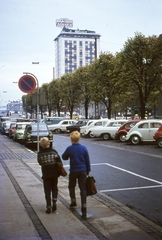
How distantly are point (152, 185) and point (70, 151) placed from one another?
14.6 feet

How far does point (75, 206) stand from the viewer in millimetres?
8250

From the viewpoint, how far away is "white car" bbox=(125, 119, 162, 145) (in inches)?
1036

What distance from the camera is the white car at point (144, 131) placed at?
2631 cm

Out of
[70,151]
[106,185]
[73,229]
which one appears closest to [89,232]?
[73,229]

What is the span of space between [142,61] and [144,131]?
15.2 m

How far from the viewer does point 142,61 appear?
131 ft

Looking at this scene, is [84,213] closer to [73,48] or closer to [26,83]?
[26,83]

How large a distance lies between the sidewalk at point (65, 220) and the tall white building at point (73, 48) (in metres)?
182

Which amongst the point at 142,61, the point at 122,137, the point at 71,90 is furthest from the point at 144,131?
the point at 71,90

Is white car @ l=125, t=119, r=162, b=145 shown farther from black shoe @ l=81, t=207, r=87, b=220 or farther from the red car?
black shoe @ l=81, t=207, r=87, b=220

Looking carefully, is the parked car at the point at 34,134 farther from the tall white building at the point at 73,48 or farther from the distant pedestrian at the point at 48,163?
the tall white building at the point at 73,48

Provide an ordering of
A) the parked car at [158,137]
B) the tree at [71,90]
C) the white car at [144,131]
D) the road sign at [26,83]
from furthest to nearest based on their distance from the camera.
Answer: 1. the tree at [71,90]
2. the white car at [144,131]
3. the parked car at [158,137]
4. the road sign at [26,83]

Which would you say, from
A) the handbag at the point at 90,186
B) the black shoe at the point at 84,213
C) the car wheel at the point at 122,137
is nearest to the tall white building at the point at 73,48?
the car wheel at the point at 122,137

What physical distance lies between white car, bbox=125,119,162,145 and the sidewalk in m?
16.9
